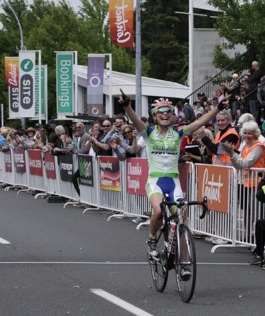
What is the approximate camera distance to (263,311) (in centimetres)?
898

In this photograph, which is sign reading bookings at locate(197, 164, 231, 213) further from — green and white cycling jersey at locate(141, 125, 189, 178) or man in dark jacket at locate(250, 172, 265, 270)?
green and white cycling jersey at locate(141, 125, 189, 178)

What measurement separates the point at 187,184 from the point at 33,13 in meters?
54.9

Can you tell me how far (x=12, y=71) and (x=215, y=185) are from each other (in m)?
32.7

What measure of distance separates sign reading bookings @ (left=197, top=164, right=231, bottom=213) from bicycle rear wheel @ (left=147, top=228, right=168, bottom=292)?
368cm

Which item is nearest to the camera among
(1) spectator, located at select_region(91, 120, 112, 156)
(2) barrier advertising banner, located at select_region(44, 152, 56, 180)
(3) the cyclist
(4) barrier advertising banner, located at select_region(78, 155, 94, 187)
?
(3) the cyclist

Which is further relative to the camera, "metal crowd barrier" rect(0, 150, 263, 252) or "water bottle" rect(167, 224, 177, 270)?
"metal crowd barrier" rect(0, 150, 263, 252)

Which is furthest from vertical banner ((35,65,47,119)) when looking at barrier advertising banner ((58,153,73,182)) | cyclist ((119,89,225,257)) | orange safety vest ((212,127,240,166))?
cyclist ((119,89,225,257))

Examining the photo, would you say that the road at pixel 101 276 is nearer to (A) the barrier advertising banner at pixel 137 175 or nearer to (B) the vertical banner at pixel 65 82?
(A) the barrier advertising banner at pixel 137 175

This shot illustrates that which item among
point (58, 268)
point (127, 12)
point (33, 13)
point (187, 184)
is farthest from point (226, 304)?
point (33, 13)

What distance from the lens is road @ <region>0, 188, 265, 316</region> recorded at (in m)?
9.09

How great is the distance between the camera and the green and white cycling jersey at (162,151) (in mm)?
→ 10500

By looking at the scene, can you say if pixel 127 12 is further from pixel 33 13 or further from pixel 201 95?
pixel 33 13

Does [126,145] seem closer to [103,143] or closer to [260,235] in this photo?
[103,143]

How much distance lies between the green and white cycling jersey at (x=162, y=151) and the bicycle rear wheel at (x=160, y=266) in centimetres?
67
